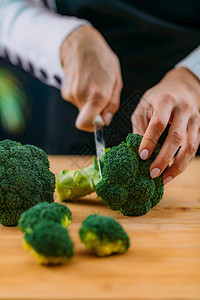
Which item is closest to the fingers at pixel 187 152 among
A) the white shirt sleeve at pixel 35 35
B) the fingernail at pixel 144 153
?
the fingernail at pixel 144 153

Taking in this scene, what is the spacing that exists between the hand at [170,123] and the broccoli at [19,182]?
0.36 m

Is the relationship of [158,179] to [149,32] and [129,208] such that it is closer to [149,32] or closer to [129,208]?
[129,208]

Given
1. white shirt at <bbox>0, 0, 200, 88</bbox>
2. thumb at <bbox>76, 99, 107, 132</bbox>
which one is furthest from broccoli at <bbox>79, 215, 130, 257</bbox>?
white shirt at <bbox>0, 0, 200, 88</bbox>

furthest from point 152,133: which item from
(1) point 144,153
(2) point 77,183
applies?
(2) point 77,183

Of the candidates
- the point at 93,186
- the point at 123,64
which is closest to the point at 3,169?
the point at 93,186

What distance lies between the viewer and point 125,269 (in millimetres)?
862

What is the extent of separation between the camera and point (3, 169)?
3.93 feet

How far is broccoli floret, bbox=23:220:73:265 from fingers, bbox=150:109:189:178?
53 centimetres

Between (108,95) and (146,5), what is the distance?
0.69 m

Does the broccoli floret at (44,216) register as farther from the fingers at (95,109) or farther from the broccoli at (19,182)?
the fingers at (95,109)

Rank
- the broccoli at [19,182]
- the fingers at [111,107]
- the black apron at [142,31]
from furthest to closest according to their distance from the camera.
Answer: the black apron at [142,31]
the fingers at [111,107]
the broccoli at [19,182]

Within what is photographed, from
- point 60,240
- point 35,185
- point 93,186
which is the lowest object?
point 93,186

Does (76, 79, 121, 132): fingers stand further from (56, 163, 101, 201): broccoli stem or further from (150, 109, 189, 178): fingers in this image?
(150, 109, 189, 178): fingers

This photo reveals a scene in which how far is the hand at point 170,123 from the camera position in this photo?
131cm
